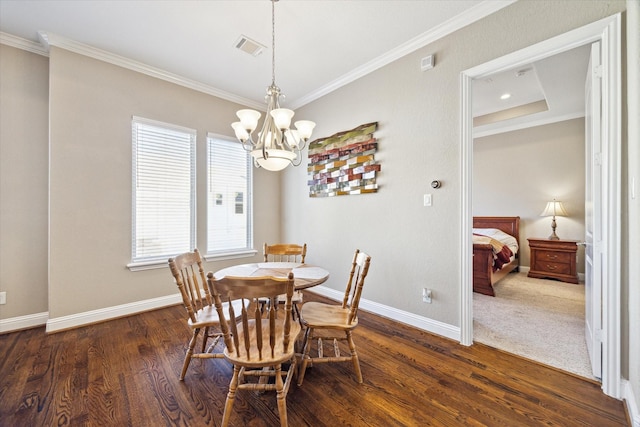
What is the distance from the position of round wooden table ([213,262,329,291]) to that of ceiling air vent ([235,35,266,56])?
2.27 meters

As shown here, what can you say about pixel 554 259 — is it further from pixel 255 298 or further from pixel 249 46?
pixel 249 46

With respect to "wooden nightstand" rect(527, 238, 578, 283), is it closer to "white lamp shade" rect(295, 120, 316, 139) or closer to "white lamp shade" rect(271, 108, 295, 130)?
"white lamp shade" rect(295, 120, 316, 139)

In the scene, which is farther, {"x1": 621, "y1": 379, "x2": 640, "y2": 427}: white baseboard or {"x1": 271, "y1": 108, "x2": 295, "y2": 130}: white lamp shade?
{"x1": 271, "y1": 108, "x2": 295, "y2": 130}: white lamp shade

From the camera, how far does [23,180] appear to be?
2.64 metres

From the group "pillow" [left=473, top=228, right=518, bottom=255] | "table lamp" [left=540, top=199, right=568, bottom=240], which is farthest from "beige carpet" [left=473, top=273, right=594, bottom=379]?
"table lamp" [left=540, top=199, right=568, bottom=240]

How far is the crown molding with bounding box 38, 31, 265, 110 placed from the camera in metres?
2.58

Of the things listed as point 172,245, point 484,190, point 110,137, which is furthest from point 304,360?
point 484,190

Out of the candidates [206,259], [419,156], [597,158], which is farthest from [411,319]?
[206,259]

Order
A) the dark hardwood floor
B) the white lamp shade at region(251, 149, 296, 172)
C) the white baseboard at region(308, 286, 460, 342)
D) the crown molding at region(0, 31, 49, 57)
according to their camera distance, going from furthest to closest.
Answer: the crown molding at region(0, 31, 49, 57) → the white baseboard at region(308, 286, 460, 342) → the white lamp shade at region(251, 149, 296, 172) → the dark hardwood floor

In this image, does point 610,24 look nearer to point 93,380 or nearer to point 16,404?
point 93,380

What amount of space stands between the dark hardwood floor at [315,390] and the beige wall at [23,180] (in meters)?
0.59

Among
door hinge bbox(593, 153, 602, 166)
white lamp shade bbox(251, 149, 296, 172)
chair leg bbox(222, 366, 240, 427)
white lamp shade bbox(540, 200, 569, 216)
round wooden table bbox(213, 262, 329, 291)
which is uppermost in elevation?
white lamp shade bbox(251, 149, 296, 172)

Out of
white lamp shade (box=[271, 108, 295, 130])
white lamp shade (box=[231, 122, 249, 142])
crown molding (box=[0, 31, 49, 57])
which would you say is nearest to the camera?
white lamp shade (box=[271, 108, 295, 130])

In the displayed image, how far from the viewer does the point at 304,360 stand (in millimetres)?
1761
